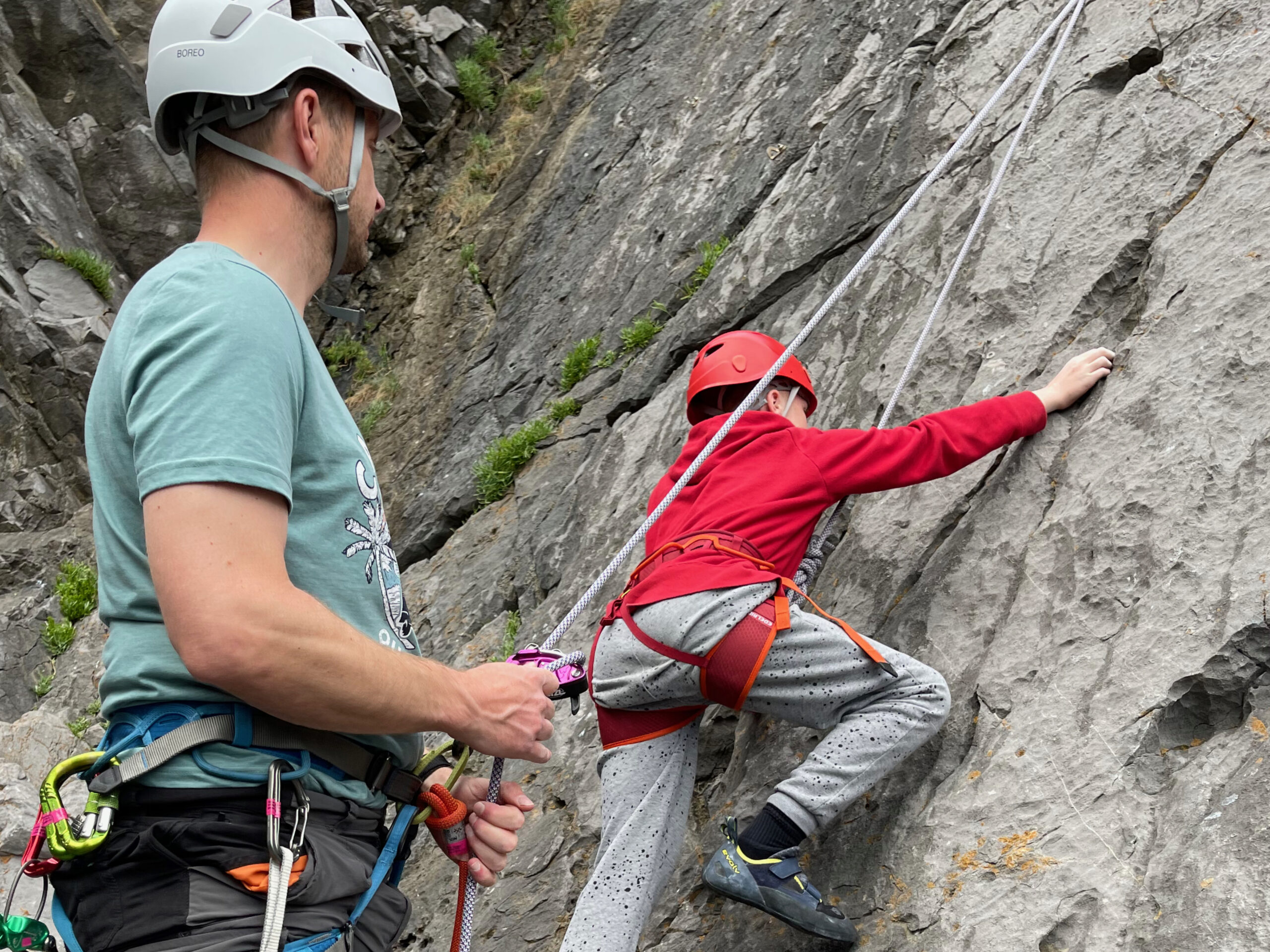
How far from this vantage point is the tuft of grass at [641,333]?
26.0ft

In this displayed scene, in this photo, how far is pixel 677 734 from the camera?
3891 millimetres

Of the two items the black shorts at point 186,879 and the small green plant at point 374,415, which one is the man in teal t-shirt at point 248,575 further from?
the small green plant at point 374,415

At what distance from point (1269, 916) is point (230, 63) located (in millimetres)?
3061

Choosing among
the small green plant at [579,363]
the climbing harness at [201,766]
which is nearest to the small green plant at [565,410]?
the small green plant at [579,363]

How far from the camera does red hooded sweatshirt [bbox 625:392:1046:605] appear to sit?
3.82 m

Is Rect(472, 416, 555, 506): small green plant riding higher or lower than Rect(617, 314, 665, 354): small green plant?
lower

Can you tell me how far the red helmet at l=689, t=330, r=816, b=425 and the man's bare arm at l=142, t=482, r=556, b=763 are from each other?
2.61m

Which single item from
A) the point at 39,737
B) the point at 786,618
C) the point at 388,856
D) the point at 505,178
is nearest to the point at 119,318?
the point at 388,856

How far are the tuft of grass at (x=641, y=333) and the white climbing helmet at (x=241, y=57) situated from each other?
528 centimetres

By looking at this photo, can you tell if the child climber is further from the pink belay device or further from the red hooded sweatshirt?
the pink belay device

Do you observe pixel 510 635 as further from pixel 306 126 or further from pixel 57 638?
pixel 57 638

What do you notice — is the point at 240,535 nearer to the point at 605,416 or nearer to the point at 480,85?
the point at 605,416

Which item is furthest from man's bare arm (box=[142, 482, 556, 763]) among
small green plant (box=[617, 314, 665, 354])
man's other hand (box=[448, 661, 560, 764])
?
small green plant (box=[617, 314, 665, 354])

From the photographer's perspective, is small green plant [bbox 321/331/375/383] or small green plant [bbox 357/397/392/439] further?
small green plant [bbox 321/331/375/383]
